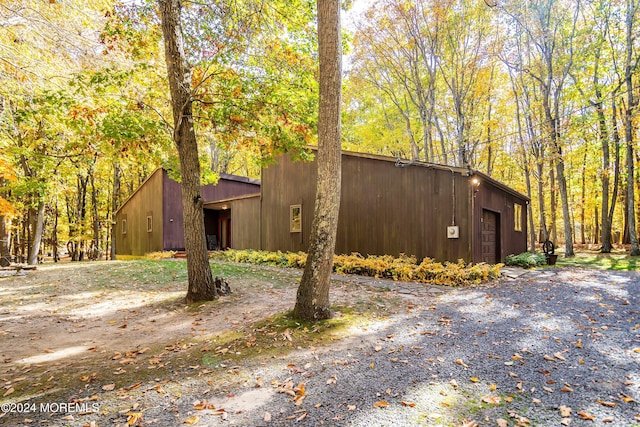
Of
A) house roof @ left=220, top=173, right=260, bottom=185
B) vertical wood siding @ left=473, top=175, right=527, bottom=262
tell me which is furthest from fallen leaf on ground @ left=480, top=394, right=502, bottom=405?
house roof @ left=220, top=173, right=260, bottom=185

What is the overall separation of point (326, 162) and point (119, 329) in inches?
151

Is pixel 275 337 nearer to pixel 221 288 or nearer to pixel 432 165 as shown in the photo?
pixel 221 288

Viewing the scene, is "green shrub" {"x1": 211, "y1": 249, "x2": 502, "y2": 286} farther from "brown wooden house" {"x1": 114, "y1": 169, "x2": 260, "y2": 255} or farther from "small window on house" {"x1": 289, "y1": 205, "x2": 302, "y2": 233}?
"brown wooden house" {"x1": 114, "y1": 169, "x2": 260, "y2": 255}

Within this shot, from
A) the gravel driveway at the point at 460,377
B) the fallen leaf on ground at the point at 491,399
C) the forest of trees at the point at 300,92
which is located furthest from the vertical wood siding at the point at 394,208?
the fallen leaf on ground at the point at 491,399

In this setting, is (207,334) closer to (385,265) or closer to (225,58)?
(225,58)

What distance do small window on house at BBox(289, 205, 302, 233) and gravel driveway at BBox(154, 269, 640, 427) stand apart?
7906 millimetres

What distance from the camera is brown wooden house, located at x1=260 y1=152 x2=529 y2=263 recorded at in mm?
9242

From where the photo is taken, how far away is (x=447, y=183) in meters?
9.40

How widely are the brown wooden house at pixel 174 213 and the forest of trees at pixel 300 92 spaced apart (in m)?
2.65

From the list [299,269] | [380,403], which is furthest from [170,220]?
[380,403]

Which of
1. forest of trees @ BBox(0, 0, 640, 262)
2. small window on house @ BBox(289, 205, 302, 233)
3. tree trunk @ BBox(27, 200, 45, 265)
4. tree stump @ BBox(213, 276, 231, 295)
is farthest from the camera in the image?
tree trunk @ BBox(27, 200, 45, 265)

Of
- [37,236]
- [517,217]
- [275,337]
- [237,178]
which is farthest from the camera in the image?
[237,178]

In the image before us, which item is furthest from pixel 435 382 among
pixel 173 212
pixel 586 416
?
pixel 173 212

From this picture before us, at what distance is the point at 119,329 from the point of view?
4715 millimetres
